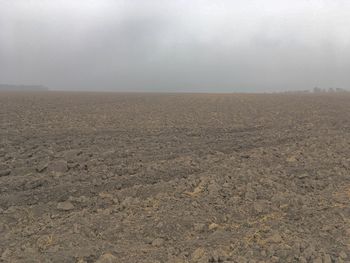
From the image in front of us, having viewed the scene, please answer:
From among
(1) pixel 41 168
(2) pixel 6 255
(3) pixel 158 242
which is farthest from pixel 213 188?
(1) pixel 41 168

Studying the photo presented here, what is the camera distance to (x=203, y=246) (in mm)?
5531

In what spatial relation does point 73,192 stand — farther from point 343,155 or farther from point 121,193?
point 343,155

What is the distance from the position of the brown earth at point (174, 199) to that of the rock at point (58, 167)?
24mm

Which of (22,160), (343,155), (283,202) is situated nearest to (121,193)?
(283,202)

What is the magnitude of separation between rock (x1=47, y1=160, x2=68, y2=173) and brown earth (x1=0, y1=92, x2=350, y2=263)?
2 cm

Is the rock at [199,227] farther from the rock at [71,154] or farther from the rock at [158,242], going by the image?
the rock at [71,154]

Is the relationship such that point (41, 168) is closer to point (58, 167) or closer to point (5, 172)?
point (58, 167)

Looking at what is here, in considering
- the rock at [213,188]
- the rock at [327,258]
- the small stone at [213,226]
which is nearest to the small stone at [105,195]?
the rock at [213,188]

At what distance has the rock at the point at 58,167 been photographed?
8970mm

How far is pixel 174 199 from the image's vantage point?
275 inches

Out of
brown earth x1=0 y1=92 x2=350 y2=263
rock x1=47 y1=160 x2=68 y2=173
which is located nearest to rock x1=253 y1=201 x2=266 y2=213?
brown earth x1=0 y1=92 x2=350 y2=263

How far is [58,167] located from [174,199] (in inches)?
126

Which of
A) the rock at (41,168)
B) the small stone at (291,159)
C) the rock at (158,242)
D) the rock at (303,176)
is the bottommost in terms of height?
the rock at (158,242)

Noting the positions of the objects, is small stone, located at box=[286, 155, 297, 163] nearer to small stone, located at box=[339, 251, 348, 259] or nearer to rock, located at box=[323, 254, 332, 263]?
small stone, located at box=[339, 251, 348, 259]
